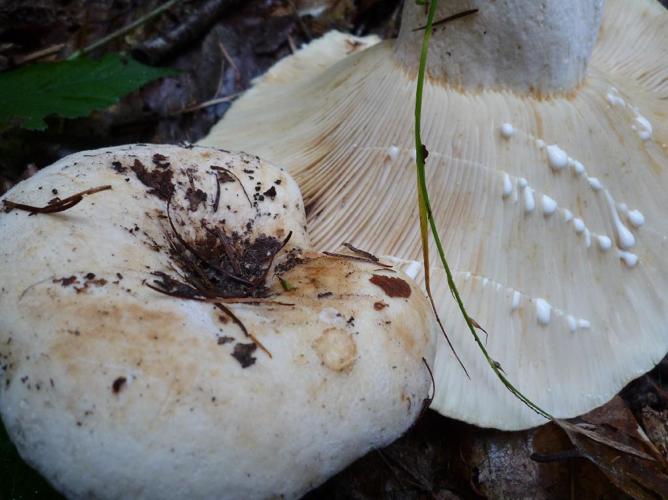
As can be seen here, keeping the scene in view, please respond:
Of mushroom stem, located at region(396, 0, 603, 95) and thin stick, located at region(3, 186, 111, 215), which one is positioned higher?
mushroom stem, located at region(396, 0, 603, 95)

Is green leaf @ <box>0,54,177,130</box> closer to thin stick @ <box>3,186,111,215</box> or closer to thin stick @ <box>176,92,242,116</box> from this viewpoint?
thin stick @ <box>176,92,242,116</box>

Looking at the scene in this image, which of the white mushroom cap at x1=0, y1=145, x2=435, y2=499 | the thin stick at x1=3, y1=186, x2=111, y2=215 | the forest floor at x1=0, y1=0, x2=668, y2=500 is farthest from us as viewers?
the forest floor at x1=0, y1=0, x2=668, y2=500

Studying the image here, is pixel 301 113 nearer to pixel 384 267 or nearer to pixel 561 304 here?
pixel 384 267

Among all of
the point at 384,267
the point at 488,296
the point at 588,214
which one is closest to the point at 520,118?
the point at 588,214

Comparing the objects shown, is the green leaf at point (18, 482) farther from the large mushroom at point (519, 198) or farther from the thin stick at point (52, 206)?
the large mushroom at point (519, 198)

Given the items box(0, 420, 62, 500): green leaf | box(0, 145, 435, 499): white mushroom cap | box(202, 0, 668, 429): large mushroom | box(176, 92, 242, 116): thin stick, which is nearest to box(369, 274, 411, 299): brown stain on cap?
box(0, 145, 435, 499): white mushroom cap

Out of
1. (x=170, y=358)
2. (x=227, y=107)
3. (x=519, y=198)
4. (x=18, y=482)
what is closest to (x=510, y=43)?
(x=519, y=198)

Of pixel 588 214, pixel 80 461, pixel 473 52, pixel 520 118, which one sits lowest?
pixel 80 461
